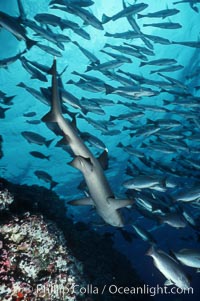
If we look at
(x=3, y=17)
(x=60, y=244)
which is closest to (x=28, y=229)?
(x=60, y=244)

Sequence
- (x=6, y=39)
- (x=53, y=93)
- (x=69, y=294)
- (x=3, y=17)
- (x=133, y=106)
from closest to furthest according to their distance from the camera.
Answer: (x=53, y=93) → (x=69, y=294) → (x=3, y=17) → (x=133, y=106) → (x=6, y=39)

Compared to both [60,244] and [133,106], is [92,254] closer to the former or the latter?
[133,106]

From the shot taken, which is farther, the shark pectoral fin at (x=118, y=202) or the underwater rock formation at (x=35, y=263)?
the underwater rock formation at (x=35, y=263)

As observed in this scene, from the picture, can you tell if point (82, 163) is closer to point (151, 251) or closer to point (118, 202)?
point (118, 202)

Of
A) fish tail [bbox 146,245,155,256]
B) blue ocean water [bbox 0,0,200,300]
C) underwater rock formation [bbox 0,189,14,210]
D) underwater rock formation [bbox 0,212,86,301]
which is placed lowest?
fish tail [bbox 146,245,155,256]

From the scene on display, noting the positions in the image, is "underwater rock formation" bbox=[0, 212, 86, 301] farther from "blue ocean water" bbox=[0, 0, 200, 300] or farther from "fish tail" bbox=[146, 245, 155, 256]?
"blue ocean water" bbox=[0, 0, 200, 300]

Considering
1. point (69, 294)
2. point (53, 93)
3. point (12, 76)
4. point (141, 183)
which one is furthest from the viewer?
point (12, 76)

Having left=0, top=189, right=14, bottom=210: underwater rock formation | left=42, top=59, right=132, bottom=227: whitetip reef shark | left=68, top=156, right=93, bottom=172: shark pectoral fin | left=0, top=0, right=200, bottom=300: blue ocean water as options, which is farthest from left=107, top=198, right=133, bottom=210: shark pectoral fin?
left=0, top=0, right=200, bottom=300: blue ocean water

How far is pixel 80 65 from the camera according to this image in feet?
56.0

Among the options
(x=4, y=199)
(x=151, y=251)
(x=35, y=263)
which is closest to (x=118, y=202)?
(x=35, y=263)

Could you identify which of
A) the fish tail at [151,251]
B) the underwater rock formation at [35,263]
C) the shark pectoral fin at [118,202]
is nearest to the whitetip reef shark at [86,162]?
the shark pectoral fin at [118,202]

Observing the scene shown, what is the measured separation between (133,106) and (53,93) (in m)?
8.94

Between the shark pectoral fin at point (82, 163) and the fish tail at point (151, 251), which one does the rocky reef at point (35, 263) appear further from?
the shark pectoral fin at point (82, 163)

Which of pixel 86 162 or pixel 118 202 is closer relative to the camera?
pixel 86 162
